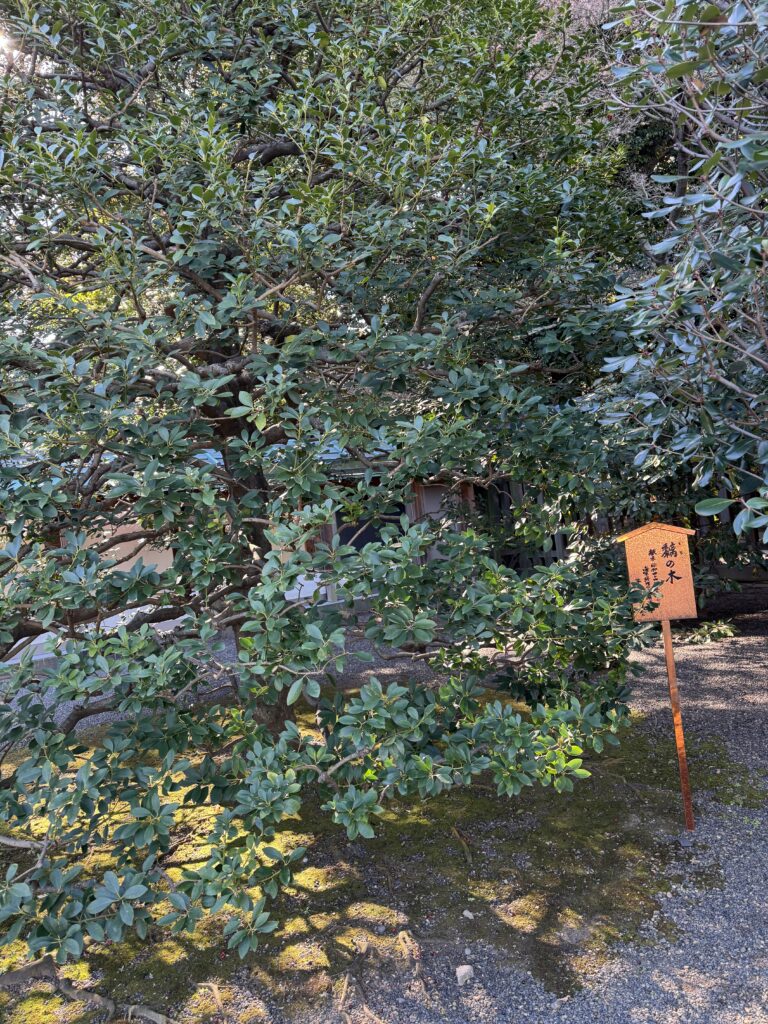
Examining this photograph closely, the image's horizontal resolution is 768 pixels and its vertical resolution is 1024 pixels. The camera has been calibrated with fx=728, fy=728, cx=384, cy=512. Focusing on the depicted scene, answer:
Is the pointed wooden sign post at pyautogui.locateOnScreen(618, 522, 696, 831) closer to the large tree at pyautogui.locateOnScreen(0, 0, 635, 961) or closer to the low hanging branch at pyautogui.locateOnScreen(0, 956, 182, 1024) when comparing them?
the large tree at pyautogui.locateOnScreen(0, 0, 635, 961)

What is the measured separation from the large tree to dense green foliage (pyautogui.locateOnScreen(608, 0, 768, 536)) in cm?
50

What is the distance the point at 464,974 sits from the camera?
2.57 meters

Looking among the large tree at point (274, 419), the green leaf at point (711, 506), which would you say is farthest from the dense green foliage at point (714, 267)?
the large tree at point (274, 419)

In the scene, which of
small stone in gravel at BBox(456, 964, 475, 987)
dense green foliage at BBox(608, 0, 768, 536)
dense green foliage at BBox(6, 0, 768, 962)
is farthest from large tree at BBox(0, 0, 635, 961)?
small stone in gravel at BBox(456, 964, 475, 987)

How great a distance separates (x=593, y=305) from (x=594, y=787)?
8.42 ft

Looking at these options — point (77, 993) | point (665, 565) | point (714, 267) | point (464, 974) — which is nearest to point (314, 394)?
point (714, 267)

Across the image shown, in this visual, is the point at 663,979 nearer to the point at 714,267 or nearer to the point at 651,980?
the point at 651,980

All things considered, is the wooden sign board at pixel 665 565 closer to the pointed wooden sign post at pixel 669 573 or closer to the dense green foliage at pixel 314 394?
the pointed wooden sign post at pixel 669 573

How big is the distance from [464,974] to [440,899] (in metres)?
0.49

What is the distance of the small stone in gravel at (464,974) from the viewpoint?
8.40ft

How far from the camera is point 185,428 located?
7.61ft

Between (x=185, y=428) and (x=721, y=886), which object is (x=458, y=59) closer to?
(x=185, y=428)

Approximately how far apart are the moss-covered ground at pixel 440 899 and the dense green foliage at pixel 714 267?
1834mm

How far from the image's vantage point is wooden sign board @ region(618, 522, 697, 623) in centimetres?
337
